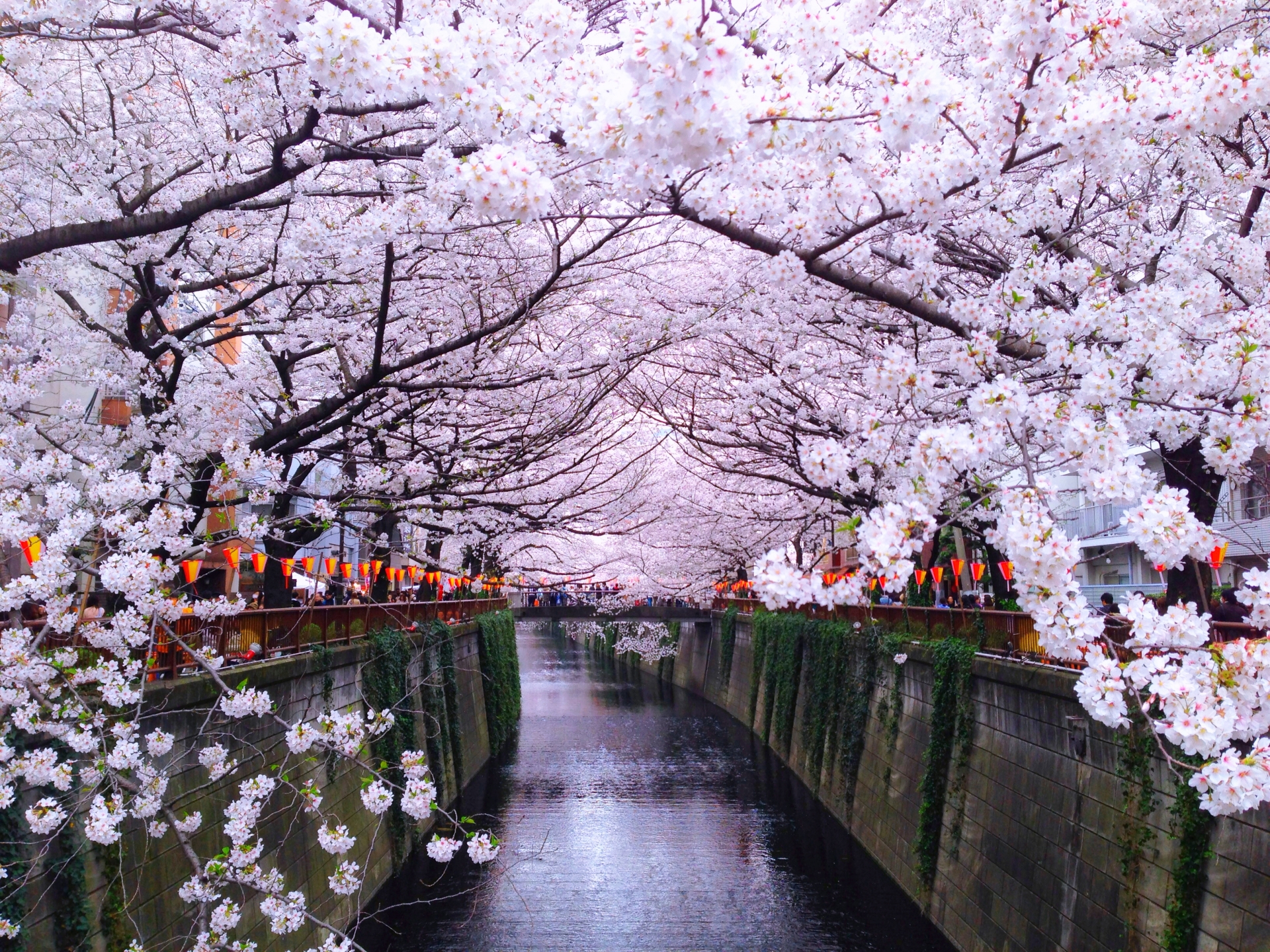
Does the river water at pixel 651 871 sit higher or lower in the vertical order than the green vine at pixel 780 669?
lower

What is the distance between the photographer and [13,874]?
638 centimetres

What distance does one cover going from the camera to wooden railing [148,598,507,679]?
8836 mm

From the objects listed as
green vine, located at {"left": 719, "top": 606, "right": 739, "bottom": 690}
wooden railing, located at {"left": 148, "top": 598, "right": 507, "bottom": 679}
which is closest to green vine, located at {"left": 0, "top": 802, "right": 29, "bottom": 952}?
wooden railing, located at {"left": 148, "top": 598, "right": 507, "bottom": 679}

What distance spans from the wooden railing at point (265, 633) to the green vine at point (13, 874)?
1422mm

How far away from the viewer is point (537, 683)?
5144cm

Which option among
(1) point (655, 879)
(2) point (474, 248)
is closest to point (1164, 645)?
(2) point (474, 248)

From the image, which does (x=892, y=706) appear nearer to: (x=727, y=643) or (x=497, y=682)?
(x=497, y=682)

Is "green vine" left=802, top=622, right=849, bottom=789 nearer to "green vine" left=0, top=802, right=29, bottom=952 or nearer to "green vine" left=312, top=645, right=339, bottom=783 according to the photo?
"green vine" left=312, top=645, right=339, bottom=783

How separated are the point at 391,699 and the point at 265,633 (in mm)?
5801

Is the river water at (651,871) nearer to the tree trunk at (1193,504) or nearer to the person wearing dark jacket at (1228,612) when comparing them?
the person wearing dark jacket at (1228,612)

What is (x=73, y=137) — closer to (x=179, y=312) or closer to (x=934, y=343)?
(x=179, y=312)

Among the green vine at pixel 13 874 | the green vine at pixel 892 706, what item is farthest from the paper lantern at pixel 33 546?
the green vine at pixel 892 706

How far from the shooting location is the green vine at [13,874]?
20.1 feet

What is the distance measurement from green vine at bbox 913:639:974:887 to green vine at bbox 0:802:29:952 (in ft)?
36.7
